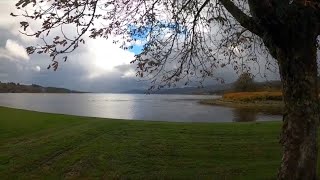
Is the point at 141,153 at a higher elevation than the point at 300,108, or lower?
lower

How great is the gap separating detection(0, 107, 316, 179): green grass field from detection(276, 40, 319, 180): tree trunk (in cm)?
305

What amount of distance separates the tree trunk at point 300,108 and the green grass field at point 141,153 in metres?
3.05

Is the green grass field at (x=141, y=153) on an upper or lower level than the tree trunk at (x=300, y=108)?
lower

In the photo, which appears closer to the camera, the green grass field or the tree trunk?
the tree trunk

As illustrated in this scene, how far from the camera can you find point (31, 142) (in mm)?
18828

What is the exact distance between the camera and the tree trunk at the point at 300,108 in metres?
8.33

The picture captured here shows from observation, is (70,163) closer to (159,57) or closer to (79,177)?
(79,177)

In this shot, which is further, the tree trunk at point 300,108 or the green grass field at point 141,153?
the green grass field at point 141,153

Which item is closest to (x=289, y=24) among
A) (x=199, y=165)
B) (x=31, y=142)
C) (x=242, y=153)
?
(x=199, y=165)

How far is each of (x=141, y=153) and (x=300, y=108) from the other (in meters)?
8.82

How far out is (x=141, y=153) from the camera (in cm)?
1612

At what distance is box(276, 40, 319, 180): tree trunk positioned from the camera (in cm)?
833

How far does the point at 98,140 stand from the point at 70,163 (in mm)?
4901

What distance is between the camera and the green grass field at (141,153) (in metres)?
13.0
